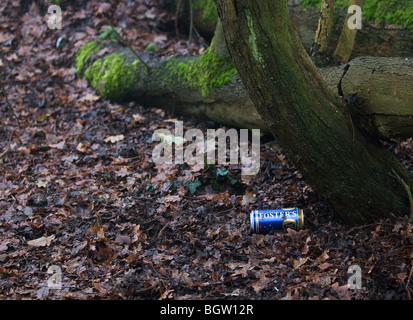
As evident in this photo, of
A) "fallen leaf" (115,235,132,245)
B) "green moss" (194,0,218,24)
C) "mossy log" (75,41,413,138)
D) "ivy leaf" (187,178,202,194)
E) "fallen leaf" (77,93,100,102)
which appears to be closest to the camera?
"mossy log" (75,41,413,138)

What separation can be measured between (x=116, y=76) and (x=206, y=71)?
1.79 metres

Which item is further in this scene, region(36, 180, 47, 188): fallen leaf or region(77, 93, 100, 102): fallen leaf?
region(77, 93, 100, 102): fallen leaf

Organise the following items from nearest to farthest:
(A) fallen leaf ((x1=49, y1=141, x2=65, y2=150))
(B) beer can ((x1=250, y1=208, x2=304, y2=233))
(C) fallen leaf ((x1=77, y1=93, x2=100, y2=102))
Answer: (B) beer can ((x1=250, y1=208, x2=304, y2=233)) < (A) fallen leaf ((x1=49, y1=141, x2=65, y2=150)) < (C) fallen leaf ((x1=77, y1=93, x2=100, y2=102))

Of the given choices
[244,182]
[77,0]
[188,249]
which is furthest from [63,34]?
[188,249]

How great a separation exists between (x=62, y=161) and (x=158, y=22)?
3.89m

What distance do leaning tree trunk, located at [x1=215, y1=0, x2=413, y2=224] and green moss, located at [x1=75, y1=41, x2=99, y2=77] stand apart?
5.02 metres

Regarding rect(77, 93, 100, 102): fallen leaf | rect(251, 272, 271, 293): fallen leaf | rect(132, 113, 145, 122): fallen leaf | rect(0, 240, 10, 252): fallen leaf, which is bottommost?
rect(0, 240, 10, 252): fallen leaf

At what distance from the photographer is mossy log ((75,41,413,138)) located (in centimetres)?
384

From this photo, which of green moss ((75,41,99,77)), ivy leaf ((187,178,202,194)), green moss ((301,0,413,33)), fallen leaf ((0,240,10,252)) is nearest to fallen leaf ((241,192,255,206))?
ivy leaf ((187,178,202,194))

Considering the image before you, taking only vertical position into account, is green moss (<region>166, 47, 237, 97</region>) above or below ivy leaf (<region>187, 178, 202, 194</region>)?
above

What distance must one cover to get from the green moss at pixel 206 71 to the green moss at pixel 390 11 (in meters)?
1.89

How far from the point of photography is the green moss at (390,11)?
5.48 meters

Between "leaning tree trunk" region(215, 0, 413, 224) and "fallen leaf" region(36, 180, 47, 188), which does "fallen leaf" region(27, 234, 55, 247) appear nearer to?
"fallen leaf" region(36, 180, 47, 188)

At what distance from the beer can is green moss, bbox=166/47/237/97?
234 centimetres
